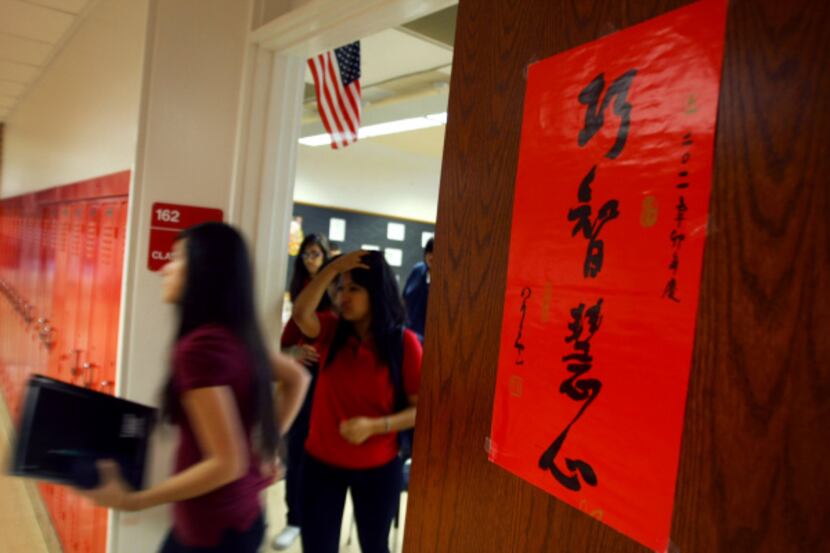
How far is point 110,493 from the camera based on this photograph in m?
1.38

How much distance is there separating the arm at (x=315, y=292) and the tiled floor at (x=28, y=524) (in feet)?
3.75

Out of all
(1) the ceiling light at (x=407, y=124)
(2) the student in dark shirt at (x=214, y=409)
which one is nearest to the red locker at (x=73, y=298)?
(2) the student in dark shirt at (x=214, y=409)

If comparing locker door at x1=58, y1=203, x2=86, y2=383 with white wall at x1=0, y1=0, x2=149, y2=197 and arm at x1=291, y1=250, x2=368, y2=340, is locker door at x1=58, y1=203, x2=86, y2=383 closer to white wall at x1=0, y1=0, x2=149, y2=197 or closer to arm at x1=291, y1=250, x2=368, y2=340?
white wall at x1=0, y1=0, x2=149, y2=197

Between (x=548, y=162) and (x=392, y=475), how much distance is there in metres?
1.44

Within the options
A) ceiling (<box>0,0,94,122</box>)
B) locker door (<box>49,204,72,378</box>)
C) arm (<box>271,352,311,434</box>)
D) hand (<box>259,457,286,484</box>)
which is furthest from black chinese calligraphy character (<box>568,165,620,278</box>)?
ceiling (<box>0,0,94,122</box>)

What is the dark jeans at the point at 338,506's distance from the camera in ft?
6.63

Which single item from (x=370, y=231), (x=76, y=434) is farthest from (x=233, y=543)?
(x=370, y=231)

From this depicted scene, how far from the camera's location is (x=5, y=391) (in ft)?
17.2

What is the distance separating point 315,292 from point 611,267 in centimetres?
171

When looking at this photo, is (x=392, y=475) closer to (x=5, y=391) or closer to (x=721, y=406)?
(x=721, y=406)

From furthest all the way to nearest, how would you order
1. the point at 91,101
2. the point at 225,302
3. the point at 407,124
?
the point at 407,124 < the point at 91,101 < the point at 225,302

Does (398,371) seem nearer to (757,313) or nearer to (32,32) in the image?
(757,313)

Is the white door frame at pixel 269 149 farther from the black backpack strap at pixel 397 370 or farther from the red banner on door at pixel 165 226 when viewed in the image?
the black backpack strap at pixel 397 370

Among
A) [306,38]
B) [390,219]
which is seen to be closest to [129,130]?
[306,38]
